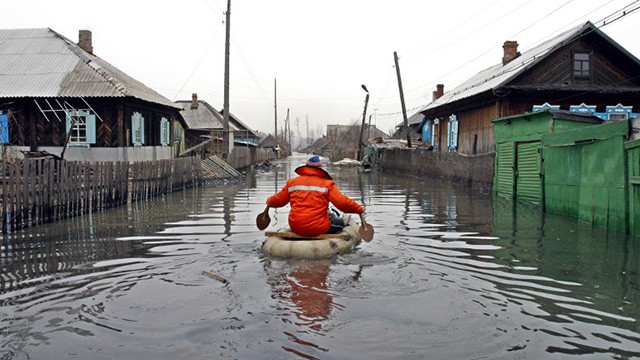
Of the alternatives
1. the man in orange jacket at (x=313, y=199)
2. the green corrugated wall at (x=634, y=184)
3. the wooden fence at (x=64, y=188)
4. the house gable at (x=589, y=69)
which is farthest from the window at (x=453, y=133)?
the man in orange jacket at (x=313, y=199)

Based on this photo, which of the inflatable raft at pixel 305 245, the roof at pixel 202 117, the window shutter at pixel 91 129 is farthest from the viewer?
the roof at pixel 202 117

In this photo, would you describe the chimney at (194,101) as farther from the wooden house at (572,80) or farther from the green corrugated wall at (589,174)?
the green corrugated wall at (589,174)

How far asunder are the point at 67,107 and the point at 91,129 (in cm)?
138

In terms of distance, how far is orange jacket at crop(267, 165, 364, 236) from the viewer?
8.63 metres

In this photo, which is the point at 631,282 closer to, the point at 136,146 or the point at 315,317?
the point at 315,317

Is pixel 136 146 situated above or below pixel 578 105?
below

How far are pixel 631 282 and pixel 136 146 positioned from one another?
23.8 metres

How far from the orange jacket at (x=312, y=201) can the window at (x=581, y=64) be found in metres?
20.9

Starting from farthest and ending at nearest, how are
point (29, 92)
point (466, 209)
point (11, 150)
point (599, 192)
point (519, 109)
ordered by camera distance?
point (519, 109) < point (29, 92) < point (11, 150) < point (466, 209) < point (599, 192)

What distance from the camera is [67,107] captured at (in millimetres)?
24297

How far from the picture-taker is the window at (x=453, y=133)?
31.7m

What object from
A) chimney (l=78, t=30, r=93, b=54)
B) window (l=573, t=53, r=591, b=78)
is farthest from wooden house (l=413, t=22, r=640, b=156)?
chimney (l=78, t=30, r=93, b=54)

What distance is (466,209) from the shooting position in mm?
15891

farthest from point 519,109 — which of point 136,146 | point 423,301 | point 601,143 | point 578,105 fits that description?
point 423,301
